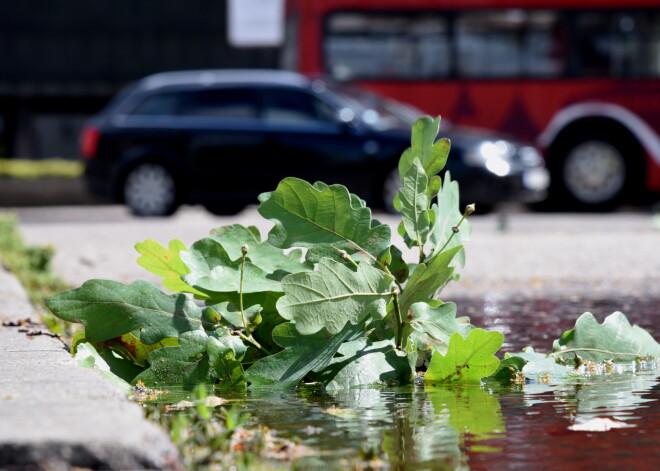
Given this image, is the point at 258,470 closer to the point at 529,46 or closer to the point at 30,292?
the point at 30,292

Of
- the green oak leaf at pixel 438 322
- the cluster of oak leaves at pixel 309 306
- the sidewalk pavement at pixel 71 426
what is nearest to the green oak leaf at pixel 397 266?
the cluster of oak leaves at pixel 309 306

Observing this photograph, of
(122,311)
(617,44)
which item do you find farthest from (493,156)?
(122,311)

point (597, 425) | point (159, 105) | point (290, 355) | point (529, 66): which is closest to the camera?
point (597, 425)

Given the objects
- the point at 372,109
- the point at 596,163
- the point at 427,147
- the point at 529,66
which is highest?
the point at 529,66

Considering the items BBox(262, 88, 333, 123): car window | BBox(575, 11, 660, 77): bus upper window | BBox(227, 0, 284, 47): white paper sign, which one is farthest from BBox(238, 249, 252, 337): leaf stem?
BBox(227, 0, 284, 47): white paper sign

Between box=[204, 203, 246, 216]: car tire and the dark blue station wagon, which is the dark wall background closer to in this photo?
box=[204, 203, 246, 216]: car tire

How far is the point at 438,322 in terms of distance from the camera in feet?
12.7

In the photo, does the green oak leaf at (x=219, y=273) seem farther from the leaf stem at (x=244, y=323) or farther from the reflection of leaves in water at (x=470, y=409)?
the reflection of leaves in water at (x=470, y=409)

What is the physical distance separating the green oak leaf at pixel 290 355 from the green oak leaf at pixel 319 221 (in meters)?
0.22

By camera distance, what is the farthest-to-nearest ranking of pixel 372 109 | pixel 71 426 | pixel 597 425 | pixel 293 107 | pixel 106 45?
pixel 106 45 < pixel 293 107 < pixel 372 109 < pixel 597 425 < pixel 71 426

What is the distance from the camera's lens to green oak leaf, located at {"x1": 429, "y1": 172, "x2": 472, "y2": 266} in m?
3.97

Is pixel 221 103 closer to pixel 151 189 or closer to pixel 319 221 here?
pixel 151 189

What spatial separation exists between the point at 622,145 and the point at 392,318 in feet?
44.2

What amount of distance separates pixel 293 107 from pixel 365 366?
11.1 meters
